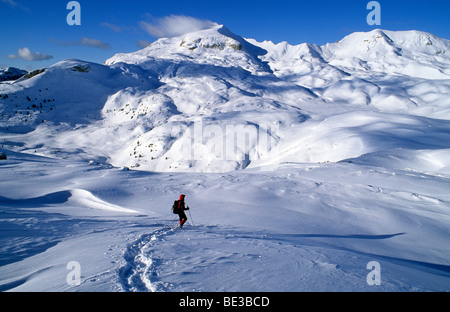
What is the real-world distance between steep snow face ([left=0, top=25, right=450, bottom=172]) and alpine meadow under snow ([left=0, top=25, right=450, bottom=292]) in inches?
8.1

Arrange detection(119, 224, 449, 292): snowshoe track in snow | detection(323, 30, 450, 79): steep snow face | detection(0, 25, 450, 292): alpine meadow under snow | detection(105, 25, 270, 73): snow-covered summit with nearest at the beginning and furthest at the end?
detection(119, 224, 449, 292): snowshoe track in snow, detection(0, 25, 450, 292): alpine meadow under snow, detection(105, 25, 270, 73): snow-covered summit, detection(323, 30, 450, 79): steep snow face

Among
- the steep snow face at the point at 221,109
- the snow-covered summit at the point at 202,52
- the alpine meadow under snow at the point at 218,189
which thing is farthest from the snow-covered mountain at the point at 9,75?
the alpine meadow under snow at the point at 218,189

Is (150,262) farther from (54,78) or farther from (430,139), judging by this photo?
(54,78)

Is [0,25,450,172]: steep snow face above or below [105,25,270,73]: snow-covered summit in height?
below

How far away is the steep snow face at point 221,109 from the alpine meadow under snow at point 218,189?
206 millimetres

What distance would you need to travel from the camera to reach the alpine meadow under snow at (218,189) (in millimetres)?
3904

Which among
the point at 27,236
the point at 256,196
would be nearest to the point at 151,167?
the point at 256,196

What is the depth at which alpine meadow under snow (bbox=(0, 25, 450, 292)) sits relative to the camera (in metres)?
3.90

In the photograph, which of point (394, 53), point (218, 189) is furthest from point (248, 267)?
point (394, 53)

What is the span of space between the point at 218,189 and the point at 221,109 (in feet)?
63.5

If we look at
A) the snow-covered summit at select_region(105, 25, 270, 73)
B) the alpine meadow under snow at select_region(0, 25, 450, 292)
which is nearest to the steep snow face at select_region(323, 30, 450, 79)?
the alpine meadow under snow at select_region(0, 25, 450, 292)

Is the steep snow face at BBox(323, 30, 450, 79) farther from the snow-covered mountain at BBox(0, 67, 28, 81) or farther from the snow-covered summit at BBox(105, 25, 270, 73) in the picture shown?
the snow-covered mountain at BBox(0, 67, 28, 81)

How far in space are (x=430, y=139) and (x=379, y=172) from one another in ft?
27.7

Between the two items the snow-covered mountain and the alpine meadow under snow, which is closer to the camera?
the alpine meadow under snow
